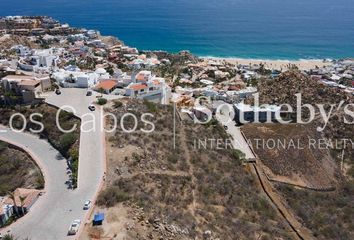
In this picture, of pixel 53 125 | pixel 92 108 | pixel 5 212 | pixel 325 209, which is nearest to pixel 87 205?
pixel 5 212

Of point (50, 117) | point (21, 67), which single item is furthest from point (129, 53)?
point (50, 117)

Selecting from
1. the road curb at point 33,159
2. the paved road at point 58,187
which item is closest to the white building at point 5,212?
the road curb at point 33,159

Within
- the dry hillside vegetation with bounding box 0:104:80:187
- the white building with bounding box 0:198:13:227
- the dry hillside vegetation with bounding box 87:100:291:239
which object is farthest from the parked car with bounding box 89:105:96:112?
the white building with bounding box 0:198:13:227

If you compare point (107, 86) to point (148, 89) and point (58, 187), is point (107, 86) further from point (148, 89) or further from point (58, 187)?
point (58, 187)

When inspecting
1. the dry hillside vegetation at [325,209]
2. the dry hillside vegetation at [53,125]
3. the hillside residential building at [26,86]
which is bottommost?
the dry hillside vegetation at [325,209]

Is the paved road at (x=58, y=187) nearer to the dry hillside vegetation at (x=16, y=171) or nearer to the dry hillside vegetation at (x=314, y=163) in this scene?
the dry hillside vegetation at (x=16, y=171)

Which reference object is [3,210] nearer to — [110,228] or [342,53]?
[110,228]
